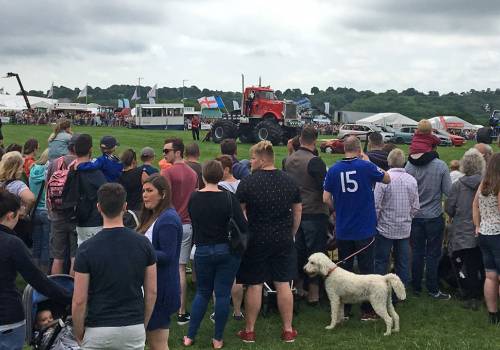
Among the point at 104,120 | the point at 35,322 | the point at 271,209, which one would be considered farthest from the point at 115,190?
the point at 104,120

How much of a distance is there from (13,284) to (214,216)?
1.70 metres

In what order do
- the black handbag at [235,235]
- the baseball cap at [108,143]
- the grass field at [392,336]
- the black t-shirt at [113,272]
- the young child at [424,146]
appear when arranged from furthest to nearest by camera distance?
1. the young child at [424,146]
2. the baseball cap at [108,143]
3. the grass field at [392,336]
4. the black handbag at [235,235]
5. the black t-shirt at [113,272]

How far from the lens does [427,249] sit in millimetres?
6367

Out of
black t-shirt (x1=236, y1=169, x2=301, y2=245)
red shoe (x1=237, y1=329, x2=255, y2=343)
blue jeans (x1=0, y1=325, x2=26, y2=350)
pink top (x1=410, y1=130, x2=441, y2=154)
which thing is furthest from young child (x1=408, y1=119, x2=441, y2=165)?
blue jeans (x1=0, y1=325, x2=26, y2=350)

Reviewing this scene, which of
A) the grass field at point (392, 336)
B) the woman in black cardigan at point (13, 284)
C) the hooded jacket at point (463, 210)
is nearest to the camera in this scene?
the woman in black cardigan at point (13, 284)

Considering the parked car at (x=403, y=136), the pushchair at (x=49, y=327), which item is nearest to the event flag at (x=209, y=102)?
the parked car at (x=403, y=136)

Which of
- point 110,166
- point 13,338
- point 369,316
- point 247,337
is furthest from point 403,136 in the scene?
point 13,338

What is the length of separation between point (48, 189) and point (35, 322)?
2.60m

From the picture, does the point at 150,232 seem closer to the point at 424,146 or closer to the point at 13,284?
the point at 13,284

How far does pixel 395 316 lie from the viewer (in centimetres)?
534

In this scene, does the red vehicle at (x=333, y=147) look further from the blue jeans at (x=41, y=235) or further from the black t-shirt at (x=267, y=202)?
the black t-shirt at (x=267, y=202)

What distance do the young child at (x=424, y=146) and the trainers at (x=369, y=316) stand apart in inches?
69.0

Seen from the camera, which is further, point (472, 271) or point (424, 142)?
point (424, 142)

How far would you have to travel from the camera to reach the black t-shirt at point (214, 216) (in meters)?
4.63
